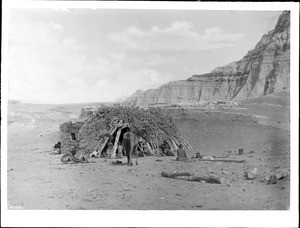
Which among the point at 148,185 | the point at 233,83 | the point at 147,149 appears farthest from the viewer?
the point at 233,83

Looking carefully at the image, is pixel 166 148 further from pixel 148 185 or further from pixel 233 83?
pixel 233 83

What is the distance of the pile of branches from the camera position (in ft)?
37.6

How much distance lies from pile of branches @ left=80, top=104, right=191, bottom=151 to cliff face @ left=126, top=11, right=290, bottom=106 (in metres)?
19.1

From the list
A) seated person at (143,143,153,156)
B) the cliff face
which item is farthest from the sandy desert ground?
the cliff face

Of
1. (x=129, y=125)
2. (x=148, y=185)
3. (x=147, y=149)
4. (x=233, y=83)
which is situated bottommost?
(x=148, y=185)

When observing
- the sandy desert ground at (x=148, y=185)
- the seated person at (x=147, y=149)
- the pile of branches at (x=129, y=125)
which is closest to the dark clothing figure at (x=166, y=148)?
the pile of branches at (x=129, y=125)

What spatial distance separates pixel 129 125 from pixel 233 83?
99.1ft

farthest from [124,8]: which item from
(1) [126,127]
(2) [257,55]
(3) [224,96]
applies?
(3) [224,96]

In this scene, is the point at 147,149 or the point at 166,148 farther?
the point at 166,148

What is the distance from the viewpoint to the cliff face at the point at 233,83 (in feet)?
105

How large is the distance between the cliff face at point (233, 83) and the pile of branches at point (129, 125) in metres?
19.1

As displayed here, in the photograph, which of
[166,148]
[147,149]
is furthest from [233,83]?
[147,149]

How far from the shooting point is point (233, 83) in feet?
131

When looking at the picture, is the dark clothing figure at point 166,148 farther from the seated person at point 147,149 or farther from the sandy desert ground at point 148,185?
the sandy desert ground at point 148,185
